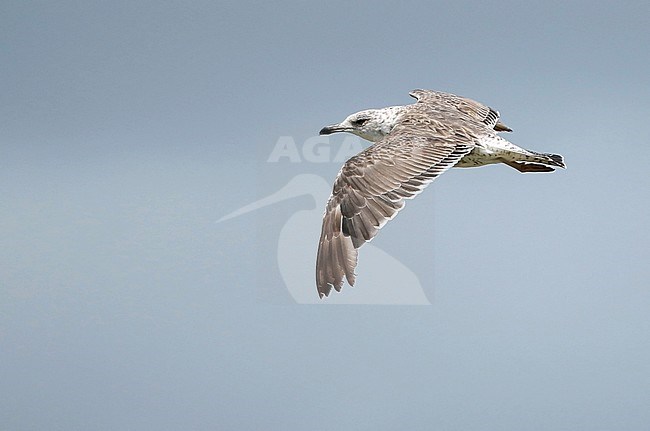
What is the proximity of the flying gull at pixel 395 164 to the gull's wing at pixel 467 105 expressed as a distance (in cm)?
5

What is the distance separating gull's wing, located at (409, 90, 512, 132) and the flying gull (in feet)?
0.17

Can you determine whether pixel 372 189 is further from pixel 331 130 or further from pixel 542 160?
pixel 331 130

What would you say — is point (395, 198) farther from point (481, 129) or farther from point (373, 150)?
point (481, 129)

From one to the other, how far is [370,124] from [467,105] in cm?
111

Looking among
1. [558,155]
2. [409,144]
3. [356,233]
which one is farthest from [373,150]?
[558,155]

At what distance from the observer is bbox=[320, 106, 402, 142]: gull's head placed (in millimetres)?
10664

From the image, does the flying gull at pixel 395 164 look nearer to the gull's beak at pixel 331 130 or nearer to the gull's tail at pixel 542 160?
the gull's tail at pixel 542 160

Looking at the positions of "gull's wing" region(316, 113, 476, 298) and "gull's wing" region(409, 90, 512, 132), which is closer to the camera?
"gull's wing" region(316, 113, 476, 298)

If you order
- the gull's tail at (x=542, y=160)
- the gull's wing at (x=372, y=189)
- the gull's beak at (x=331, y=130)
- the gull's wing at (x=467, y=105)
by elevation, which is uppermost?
the gull's wing at (x=467, y=105)

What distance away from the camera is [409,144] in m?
9.35

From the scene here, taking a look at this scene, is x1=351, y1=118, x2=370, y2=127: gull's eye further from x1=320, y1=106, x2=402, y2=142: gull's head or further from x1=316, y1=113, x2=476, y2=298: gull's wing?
x1=316, y1=113, x2=476, y2=298: gull's wing

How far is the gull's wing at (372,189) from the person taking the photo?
8445 millimetres

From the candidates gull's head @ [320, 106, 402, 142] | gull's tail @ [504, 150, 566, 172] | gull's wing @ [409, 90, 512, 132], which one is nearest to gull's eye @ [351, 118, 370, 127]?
gull's head @ [320, 106, 402, 142]

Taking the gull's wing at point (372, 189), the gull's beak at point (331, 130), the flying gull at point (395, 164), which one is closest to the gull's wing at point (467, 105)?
the flying gull at point (395, 164)
